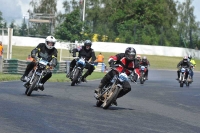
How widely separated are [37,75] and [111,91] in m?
2.70

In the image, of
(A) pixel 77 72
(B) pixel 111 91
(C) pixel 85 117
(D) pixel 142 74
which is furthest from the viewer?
(D) pixel 142 74

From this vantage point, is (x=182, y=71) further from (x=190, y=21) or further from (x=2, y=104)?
(x=190, y=21)

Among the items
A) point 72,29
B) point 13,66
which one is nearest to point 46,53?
point 13,66

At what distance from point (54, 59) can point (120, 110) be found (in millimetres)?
2946

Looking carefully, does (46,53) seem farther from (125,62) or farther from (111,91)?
(111,91)

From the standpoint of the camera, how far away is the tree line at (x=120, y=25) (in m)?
61.2

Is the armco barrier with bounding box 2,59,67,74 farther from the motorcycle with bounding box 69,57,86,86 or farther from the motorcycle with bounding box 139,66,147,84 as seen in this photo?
the motorcycle with bounding box 69,57,86,86

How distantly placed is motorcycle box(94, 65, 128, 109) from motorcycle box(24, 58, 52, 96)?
6.88 ft

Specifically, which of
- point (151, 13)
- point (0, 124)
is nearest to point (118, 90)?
point (0, 124)

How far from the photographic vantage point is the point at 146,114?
15.2 m

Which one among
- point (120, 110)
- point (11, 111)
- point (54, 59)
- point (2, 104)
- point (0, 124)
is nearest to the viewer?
point (0, 124)

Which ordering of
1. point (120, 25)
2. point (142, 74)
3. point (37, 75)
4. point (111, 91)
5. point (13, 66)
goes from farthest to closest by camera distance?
1. point (120, 25)
2. point (142, 74)
3. point (13, 66)
4. point (37, 75)
5. point (111, 91)

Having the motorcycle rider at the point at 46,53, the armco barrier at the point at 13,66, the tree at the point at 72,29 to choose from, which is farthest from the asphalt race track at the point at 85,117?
the tree at the point at 72,29

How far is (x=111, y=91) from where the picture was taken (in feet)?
51.0
